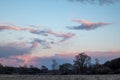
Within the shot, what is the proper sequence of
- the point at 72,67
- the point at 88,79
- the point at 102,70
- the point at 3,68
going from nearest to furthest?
the point at 88,79 → the point at 102,70 → the point at 3,68 → the point at 72,67

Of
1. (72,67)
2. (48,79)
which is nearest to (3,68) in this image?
(72,67)

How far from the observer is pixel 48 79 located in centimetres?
5481

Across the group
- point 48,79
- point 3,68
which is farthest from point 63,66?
point 48,79

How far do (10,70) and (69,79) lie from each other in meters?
49.3

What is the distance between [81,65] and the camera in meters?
124

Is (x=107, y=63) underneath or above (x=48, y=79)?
above

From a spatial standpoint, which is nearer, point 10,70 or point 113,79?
point 113,79

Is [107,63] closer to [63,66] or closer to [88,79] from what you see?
[63,66]

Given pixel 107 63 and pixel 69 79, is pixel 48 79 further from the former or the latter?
pixel 107 63

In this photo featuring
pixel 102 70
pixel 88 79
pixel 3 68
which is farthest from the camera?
pixel 3 68

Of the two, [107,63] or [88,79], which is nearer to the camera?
[88,79]

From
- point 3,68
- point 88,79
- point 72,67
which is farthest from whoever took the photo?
point 72,67

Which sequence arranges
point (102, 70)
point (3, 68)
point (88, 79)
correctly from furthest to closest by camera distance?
point (3, 68)
point (102, 70)
point (88, 79)

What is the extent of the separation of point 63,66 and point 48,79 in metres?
70.9
